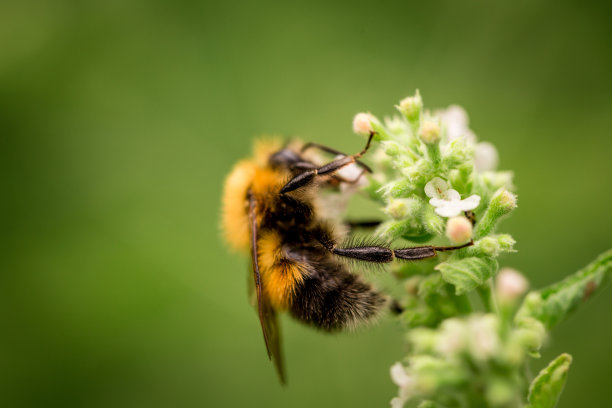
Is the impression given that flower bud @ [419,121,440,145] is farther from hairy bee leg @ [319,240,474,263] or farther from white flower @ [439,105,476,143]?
white flower @ [439,105,476,143]

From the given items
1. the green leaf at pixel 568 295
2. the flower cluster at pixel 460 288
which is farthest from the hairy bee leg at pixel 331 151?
the green leaf at pixel 568 295

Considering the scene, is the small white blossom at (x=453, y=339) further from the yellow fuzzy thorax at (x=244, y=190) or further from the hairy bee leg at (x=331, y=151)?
the yellow fuzzy thorax at (x=244, y=190)

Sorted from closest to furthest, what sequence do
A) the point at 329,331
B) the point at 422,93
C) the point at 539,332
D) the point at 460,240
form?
the point at 539,332 → the point at 460,240 → the point at 329,331 → the point at 422,93

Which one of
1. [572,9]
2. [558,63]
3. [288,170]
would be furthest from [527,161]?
[288,170]

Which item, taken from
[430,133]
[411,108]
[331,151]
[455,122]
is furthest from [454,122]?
[430,133]

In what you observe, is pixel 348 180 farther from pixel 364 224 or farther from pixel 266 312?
pixel 266 312

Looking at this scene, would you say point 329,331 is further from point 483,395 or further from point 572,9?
point 572,9
